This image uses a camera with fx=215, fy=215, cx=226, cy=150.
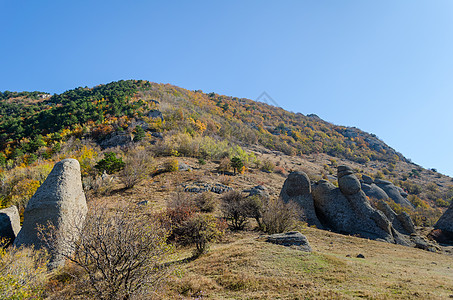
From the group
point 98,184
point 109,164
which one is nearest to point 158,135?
point 109,164

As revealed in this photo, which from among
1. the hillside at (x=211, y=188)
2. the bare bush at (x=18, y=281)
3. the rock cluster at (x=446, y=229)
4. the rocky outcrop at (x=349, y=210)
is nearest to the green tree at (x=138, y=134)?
the hillside at (x=211, y=188)

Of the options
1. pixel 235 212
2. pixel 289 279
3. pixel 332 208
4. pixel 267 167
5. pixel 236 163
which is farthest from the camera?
pixel 267 167

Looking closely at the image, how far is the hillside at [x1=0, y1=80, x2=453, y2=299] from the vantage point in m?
5.89

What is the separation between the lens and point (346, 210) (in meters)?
16.7

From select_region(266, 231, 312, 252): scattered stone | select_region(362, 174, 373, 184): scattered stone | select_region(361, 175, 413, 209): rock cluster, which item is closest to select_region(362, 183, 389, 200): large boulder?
select_region(361, 175, 413, 209): rock cluster

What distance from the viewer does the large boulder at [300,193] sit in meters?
17.1

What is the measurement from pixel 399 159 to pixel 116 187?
83231 millimetres

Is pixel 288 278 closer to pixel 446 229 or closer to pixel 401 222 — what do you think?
pixel 401 222

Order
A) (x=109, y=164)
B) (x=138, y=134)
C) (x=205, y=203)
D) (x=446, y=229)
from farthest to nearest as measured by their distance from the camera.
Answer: (x=138, y=134) < (x=109, y=164) < (x=446, y=229) < (x=205, y=203)

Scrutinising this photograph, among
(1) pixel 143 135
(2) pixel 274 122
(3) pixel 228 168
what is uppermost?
(2) pixel 274 122

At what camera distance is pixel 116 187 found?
770 inches

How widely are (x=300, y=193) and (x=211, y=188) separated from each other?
25.5 feet

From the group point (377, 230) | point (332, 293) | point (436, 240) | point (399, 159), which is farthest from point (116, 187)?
point (399, 159)

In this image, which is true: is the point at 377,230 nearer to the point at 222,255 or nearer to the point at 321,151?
the point at 222,255
